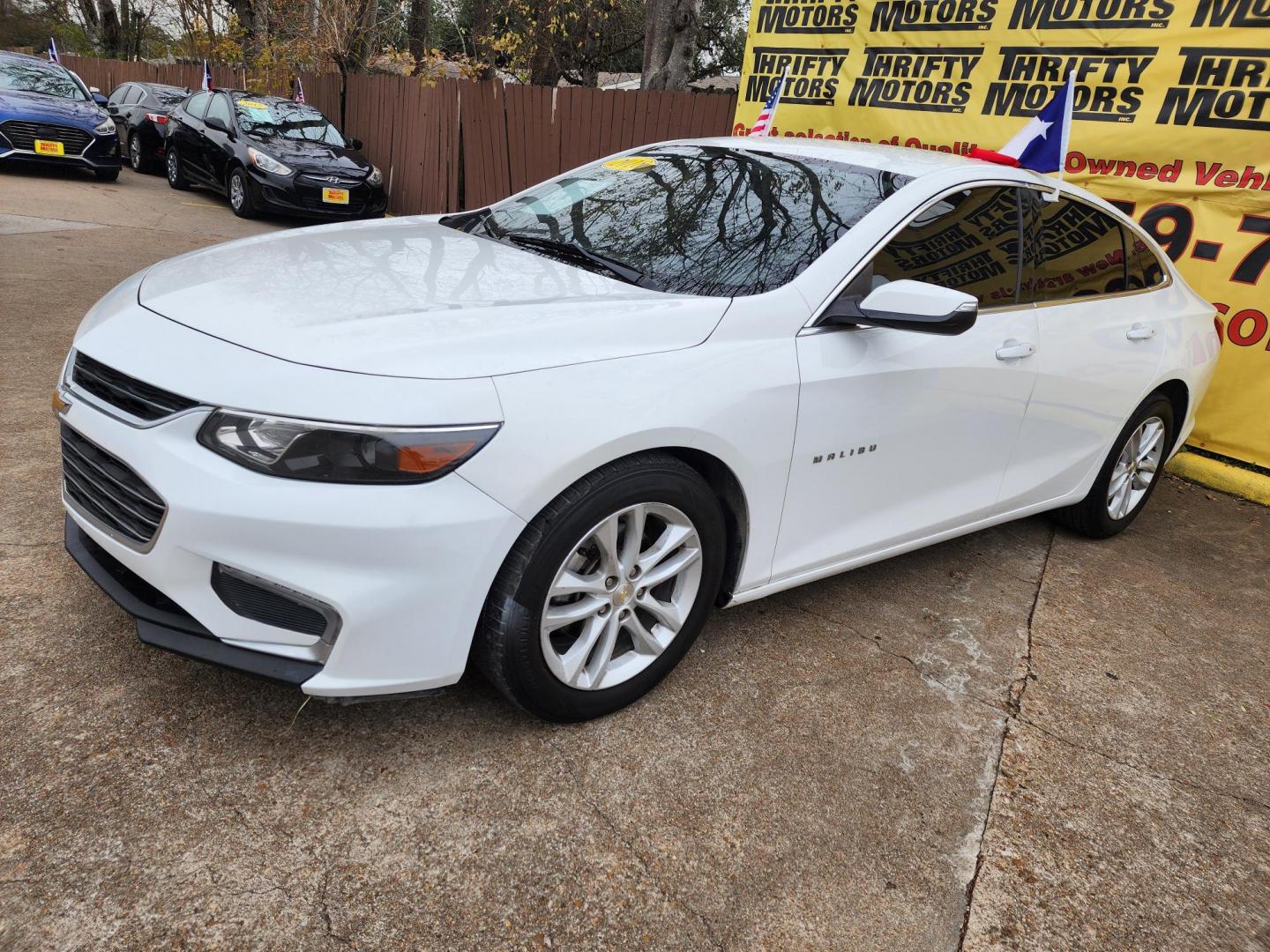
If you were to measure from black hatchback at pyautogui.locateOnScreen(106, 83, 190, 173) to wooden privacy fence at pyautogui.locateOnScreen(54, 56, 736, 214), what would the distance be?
2196mm

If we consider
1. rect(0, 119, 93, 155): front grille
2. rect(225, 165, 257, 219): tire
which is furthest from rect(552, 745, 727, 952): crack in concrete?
rect(0, 119, 93, 155): front grille

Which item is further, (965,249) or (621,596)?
(965,249)

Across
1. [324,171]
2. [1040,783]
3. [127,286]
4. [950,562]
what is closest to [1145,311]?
[950,562]

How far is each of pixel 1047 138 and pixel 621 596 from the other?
345cm

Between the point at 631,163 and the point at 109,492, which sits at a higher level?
the point at 631,163

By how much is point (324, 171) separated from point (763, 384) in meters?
9.63

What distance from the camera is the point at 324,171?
35.3 ft

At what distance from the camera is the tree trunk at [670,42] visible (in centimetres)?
1045

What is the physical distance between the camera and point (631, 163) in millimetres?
3656

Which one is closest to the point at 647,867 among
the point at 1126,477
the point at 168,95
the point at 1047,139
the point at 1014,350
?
the point at 1014,350

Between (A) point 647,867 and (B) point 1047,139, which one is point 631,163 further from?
(A) point 647,867

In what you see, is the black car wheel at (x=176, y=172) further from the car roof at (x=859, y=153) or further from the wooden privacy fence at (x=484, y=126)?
the car roof at (x=859, y=153)

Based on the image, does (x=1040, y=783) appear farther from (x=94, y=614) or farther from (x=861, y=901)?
(x=94, y=614)

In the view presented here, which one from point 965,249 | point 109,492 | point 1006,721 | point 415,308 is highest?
point 965,249
